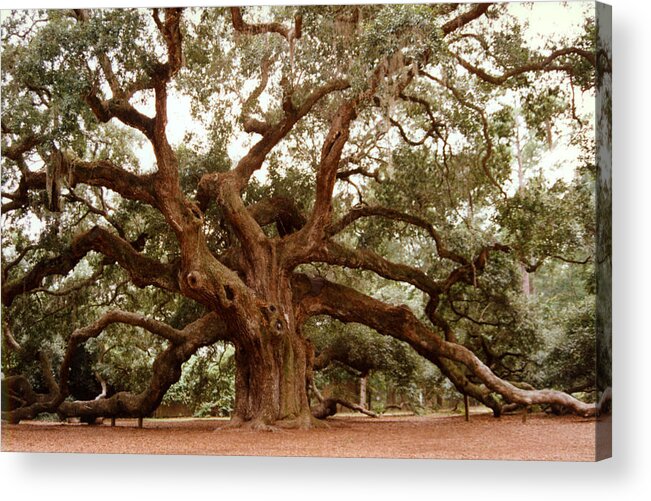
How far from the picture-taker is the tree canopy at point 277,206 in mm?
7980

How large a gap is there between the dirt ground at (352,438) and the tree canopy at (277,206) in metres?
0.21

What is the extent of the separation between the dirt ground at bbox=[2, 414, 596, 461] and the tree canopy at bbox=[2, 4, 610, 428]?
210mm

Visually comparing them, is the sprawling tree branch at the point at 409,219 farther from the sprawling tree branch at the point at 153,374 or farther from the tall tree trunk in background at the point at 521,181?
the sprawling tree branch at the point at 153,374

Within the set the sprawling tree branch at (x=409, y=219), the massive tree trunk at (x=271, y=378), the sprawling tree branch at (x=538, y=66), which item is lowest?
the massive tree trunk at (x=271, y=378)

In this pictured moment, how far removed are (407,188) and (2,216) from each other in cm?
348

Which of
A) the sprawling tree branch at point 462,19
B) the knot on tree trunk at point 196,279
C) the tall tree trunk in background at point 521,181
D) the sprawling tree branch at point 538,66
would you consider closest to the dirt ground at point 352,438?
the tall tree trunk in background at point 521,181


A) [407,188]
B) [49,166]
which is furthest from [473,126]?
[49,166]

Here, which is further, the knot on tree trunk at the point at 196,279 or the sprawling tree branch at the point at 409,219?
the knot on tree trunk at the point at 196,279

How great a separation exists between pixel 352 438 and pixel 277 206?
2139 mm

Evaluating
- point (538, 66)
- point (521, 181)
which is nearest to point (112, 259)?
point (521, 181)

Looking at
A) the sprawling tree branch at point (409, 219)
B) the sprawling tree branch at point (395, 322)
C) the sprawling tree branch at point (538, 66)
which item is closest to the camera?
the sprawling tree branch at point (538, 66)

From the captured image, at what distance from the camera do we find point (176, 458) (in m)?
8.05

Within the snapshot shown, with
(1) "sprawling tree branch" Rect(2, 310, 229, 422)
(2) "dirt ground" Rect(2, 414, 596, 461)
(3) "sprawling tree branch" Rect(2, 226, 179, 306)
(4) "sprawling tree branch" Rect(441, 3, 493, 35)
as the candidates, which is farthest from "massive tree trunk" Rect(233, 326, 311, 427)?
(4) "sprawling tree branch" Rect(441, 3, 493, 35)

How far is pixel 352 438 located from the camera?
7895 mm
